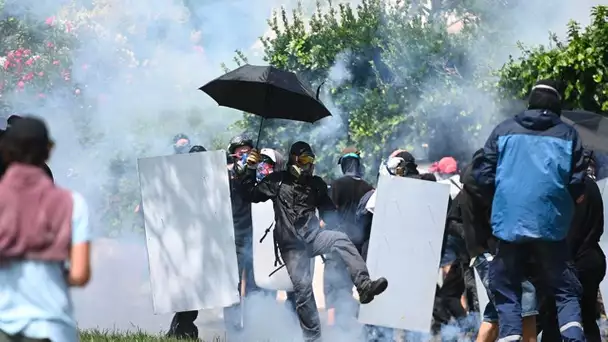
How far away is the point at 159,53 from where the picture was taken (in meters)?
14.1

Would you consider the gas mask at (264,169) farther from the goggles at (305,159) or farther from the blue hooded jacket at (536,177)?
the blue hooded jacket at (536,177)

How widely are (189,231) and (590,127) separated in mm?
2936

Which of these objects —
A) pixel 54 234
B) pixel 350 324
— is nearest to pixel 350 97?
pixel 350 324

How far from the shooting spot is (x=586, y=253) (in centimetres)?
657

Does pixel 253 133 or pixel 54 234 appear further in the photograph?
pixel 253 133

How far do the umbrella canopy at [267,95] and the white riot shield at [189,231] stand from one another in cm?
83

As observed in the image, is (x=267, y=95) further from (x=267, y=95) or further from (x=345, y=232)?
(x=345, y=232)

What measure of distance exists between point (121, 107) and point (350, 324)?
5804 mm

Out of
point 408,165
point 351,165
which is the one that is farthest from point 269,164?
point 408,165

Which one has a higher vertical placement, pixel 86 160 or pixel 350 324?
pixel 86 160

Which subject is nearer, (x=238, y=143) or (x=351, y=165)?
(x=238, y=143)

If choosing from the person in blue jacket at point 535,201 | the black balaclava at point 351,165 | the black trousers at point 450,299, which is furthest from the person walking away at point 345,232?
the person in blue jacket at point 535,201

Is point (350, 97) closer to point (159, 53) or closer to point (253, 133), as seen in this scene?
point (253, 133)

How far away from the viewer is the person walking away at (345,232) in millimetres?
8711
